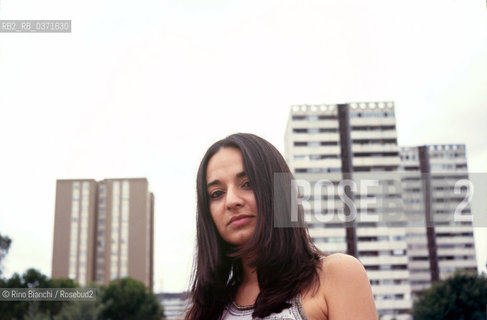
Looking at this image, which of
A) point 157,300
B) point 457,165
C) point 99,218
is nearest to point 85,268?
point 99,218

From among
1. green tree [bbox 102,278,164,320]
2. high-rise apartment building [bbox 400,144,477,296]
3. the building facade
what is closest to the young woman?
green tree [bbox 102,278,164,320]

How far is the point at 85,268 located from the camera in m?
61.6

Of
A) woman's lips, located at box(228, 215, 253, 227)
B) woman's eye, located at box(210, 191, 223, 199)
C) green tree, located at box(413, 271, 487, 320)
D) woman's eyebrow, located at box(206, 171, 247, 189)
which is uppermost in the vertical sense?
woman's eyebrow, located at box(206, 171, 247, 189)

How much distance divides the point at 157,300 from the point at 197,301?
37.3 m

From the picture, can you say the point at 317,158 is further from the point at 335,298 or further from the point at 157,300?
the point at 335,298

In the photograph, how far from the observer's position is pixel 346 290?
109 centimetres

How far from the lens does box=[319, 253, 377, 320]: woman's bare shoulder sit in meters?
1.07

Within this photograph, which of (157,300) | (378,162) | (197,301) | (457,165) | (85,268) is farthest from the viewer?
(457,165)

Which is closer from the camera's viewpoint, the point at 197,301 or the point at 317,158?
the point at 197,301

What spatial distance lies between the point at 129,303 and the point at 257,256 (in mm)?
36109

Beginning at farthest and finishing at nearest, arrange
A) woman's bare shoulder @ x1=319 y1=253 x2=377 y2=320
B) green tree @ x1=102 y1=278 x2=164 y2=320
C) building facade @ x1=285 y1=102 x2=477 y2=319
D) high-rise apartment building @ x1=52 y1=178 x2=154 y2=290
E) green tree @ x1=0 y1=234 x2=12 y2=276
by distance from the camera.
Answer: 1. high-rise apartment building @ x1=52 y1=178 x2=154 y2=290
2. building facade @ x1=285 y1=102 x2=477 y2=319
3. green tree @ x1=102 y1=278 x2=164 y2=320
4. green tree @ x1=0 y1=234 x2=12 y2=276
5. woman's bare shoulder @ x1=319 y1=253 x2=377 y2=320

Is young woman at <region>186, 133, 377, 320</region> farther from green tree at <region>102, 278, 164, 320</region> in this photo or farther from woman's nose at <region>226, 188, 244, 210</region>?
green tree at <region>102, 278, 164, 320</region>

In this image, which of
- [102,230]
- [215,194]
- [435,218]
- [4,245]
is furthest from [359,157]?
[215,194]

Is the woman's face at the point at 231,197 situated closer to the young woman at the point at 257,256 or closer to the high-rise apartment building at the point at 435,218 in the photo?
the young woman at the point at 257,256
